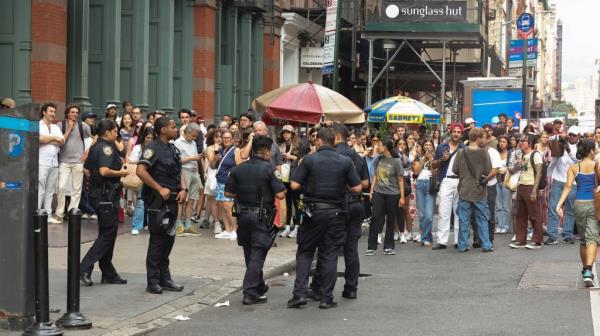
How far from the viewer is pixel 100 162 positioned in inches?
447

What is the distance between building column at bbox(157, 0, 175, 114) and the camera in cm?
2520

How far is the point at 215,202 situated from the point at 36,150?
28.2ft

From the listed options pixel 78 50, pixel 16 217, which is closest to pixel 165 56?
pixel 78 50

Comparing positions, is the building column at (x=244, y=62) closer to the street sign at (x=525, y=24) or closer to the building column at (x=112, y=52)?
the building column at (x=112, y=52)

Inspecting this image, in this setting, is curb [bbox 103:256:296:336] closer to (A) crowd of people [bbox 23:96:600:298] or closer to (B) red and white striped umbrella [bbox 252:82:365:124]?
(A) crowd of people [bbox 23:96:600:298]

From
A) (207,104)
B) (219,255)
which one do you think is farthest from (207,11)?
(219,255)

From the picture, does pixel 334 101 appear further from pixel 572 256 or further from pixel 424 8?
pixel 424 8

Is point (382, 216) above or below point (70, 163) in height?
below

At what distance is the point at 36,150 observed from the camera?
905 cm

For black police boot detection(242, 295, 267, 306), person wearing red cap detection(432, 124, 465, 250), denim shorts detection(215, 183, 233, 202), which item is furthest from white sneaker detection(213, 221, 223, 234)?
black police boot detection(242, 295, 267, 306)

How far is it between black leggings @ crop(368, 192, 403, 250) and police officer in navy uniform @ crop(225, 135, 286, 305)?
5024 millimetres

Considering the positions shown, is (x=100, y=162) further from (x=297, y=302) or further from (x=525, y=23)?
(x=525, y=23)

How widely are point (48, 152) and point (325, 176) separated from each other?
6630 millimetres

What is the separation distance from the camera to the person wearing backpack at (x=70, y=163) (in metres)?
16.8
